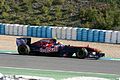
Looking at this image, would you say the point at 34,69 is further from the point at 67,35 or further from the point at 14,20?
the point at 14,20

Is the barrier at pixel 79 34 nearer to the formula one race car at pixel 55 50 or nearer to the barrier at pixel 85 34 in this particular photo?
the barrier at pixel 85 34

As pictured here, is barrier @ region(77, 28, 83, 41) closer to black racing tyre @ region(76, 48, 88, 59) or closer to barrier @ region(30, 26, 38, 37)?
barrier @ region(30, 26, 38, 37)

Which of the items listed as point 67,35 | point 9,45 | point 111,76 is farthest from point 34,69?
point 67,35

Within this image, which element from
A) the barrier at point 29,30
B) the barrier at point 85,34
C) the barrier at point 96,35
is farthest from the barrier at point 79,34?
the barrier at point 29,30

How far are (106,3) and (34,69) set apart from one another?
23.6 m

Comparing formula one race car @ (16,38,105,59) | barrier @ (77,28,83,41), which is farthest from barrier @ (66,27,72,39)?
formula one race car @ (16,38,105,59)

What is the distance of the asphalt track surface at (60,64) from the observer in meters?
16.5

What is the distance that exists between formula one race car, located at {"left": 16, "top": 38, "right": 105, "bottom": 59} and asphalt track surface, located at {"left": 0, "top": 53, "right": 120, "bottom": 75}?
0.34 m

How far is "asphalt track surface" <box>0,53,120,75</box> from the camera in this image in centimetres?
1653

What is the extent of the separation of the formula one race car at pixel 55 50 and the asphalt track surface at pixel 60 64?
13.4 inches

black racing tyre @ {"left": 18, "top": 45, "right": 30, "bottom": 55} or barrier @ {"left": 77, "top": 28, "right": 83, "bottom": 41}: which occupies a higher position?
black racing tyre @ {"left": 18, "top": 45, "right": 30, "bottom": 55}

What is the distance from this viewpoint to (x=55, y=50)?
19.4m

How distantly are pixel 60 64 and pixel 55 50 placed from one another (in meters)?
1.97

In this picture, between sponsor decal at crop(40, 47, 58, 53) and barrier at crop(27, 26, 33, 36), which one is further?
barrier at crop(27, 26, 33, 36)
